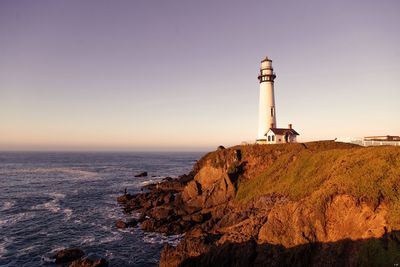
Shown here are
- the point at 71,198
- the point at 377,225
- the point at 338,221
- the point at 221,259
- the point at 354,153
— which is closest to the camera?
the point at 377,225

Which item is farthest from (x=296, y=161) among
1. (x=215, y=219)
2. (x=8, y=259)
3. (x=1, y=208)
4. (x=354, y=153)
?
(x=1, y=208)

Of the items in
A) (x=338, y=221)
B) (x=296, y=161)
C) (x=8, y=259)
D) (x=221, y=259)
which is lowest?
(x=8, y=259)

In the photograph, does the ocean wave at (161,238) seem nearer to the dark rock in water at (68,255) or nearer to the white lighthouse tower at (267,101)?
the dark rock in water at (68,255)

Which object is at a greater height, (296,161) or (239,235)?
(296,161)

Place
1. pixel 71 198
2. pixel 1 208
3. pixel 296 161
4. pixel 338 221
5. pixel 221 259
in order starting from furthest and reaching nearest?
pixel 71 198, pixel 1 208, pixel 296 161, pixel 221 259, pixel 338 221

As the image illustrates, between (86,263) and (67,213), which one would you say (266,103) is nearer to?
(67,213)

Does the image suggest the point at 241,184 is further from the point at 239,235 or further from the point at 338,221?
the point at 338,221

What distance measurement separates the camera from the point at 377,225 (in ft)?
62.4

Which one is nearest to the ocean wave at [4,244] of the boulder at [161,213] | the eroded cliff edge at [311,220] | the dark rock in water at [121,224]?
the dark rock in water at [121,224]

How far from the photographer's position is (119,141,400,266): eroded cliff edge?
19.2 metres

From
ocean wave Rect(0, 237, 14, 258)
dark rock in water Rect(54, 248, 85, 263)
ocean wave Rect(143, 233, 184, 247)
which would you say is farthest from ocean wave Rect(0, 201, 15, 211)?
ocean wave Rect(143, 233, 184, 247)

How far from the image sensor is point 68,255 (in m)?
27.1

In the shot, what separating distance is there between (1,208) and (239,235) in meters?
40.9

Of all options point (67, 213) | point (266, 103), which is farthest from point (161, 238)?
point (266, 103)
